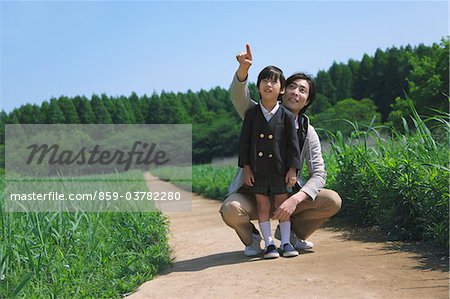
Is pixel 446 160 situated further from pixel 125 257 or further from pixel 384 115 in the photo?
pixel 384 115

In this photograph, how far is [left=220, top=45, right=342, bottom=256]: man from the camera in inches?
130

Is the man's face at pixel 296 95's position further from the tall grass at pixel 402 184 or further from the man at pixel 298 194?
the tall grass at pixel 402 184

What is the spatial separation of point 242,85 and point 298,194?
0.80m

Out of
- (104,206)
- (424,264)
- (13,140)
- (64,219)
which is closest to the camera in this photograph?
(424,264)

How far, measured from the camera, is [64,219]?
12.9ft

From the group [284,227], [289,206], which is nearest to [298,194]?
[289,206]

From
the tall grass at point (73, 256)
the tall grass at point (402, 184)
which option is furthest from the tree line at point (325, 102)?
the tall grass at point (73, 256)

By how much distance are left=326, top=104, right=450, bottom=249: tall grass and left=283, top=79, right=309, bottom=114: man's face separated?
894 mm

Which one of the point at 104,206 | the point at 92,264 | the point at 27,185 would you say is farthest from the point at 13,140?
the point at 92,264

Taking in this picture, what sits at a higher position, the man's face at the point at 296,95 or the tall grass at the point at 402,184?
the man's face at the point at 296,95

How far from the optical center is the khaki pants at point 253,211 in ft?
11.0

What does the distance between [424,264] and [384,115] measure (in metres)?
37.8

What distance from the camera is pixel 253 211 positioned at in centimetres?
343

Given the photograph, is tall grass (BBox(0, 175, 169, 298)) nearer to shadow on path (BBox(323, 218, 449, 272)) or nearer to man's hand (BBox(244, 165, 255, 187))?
man's hand (BBox(244, 165, 255, 187))
